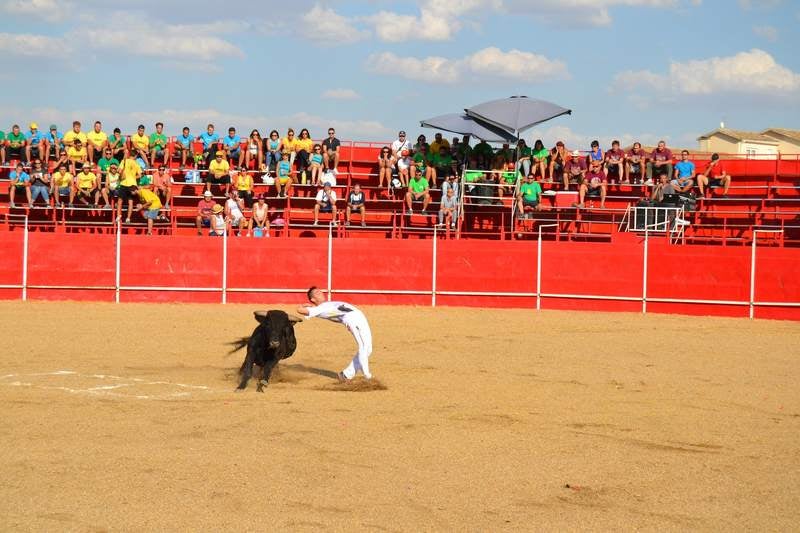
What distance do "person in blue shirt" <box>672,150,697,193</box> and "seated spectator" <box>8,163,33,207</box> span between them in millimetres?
16371

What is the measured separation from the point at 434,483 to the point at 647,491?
71.2 inches

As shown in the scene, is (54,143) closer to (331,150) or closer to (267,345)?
(331,150)

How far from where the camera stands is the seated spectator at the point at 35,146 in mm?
29719

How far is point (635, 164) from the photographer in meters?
29.6

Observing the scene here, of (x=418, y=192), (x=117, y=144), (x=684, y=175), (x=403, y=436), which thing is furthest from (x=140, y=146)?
(x=403, y=436)

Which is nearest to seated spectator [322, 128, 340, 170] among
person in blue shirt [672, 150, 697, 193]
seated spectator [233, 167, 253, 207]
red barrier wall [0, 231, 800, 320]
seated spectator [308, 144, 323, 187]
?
seated spectator [308, 144, 323, 187]

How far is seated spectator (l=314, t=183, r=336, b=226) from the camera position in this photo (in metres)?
27.9

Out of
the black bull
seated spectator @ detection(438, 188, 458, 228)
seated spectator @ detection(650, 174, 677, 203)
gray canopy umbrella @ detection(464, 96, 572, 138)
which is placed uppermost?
gray canopy umbrella @ detection(464, 96, 572, 138)

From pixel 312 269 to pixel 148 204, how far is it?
490 centimetres

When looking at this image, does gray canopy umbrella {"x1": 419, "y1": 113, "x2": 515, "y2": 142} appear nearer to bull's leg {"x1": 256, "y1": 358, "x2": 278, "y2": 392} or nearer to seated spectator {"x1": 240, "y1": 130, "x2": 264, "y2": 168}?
seated spectator {"x1": 240, "y1": 130, "x2": 264, "y2": 168}

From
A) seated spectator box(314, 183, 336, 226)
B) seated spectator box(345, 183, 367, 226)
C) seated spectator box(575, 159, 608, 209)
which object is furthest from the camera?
seated spectator box(575, 159, 608, 209)

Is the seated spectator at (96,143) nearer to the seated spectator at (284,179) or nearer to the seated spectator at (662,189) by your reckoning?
the seated spectator at (284,179)

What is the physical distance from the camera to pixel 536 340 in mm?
20109

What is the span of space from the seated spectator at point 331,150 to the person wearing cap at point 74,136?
6.45m
